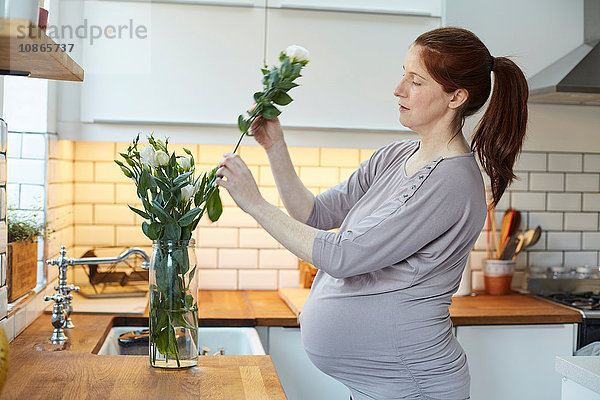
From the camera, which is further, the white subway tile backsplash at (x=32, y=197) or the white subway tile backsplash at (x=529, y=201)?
the white subway tile backsplash at (x=529, y=201)

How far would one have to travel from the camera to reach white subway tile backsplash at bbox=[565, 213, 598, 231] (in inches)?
119

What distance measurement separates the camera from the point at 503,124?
64.2 inches

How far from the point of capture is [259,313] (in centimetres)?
240

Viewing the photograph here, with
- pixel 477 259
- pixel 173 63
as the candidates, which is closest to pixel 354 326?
pixel 173 63

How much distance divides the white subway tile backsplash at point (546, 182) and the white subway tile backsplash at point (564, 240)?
20 centimetres

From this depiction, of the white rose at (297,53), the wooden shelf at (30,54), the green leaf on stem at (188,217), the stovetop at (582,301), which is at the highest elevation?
the white rose at (297,53)

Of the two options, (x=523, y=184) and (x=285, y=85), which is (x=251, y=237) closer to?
(x=523, y=184)

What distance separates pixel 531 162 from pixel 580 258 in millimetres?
484

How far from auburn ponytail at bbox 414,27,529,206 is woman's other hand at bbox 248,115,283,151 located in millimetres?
406

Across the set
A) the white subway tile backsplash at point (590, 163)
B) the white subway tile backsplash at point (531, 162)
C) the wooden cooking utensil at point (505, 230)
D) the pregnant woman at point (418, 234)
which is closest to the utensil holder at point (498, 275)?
the wooden cooking utensil at point (505, 230)

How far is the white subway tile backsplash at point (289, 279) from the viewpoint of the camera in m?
2.92

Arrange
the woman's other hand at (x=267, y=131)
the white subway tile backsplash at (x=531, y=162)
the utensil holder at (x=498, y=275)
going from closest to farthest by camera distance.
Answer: the woman's other hand at (x=267, y=131) < the utensil holder at (x=498, y=275) < the white subway tile backsplash at (x=531, y=162)

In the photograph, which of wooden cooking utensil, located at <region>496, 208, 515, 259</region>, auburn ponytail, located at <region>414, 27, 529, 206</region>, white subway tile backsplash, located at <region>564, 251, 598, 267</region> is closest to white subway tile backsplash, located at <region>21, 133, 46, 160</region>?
auburn ponytail, located at <region>414, 27, 529, 206</region>

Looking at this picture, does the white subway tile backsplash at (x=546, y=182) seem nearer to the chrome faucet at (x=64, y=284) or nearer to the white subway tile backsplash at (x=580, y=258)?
the white subway tile backsplash at (x=580, y=258)
